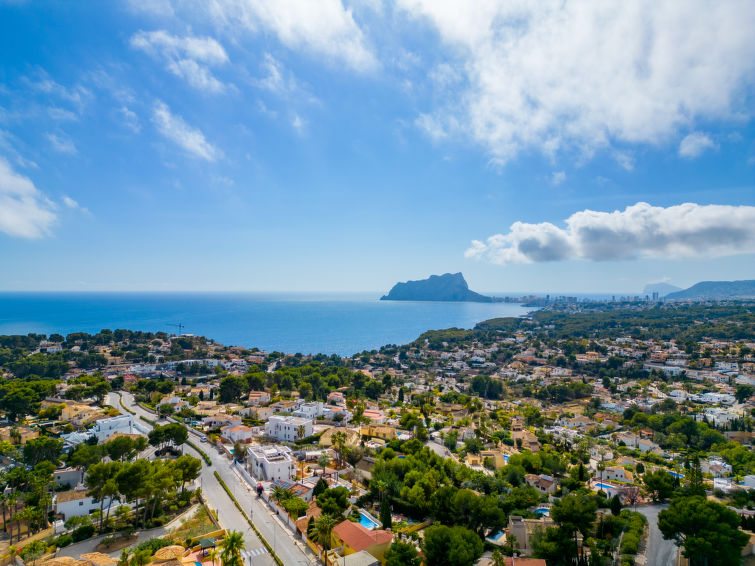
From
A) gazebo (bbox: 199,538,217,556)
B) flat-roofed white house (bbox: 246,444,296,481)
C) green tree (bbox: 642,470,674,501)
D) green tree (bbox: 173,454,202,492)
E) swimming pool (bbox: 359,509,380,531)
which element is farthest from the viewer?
flat-roofed white house (bbox: 246,444,296,481)

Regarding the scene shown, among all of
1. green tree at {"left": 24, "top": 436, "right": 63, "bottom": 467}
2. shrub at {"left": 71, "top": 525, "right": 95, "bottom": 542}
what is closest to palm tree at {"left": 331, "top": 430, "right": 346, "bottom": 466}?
shrub at {"left": 71, "top": 525, "right": 95, "bottom": 542}

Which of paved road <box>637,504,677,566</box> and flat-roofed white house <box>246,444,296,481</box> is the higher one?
flat-roofed white house <box>246,444,296,481</box>

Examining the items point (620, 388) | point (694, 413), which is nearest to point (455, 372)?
point (620, 388)

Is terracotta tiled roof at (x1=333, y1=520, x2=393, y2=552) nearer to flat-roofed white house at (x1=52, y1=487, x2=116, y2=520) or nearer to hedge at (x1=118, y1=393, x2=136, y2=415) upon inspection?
flat-roofed white house at (x1=52, y1=487, x2=116, y2=520)

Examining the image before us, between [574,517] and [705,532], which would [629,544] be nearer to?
[574,517]

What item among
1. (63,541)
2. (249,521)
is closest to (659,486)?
(249,521)

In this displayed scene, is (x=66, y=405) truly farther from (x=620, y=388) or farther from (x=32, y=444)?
(x=620, y=388)

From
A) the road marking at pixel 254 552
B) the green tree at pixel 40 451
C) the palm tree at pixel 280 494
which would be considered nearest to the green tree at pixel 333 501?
the palm tree at pixel 280 494

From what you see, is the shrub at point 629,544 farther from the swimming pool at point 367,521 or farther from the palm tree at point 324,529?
the palm tree at point 324,529
